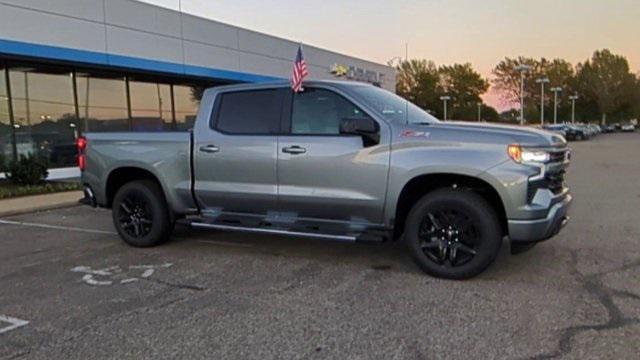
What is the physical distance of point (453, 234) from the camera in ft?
17.3

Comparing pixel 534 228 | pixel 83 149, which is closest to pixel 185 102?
pixel 83 149

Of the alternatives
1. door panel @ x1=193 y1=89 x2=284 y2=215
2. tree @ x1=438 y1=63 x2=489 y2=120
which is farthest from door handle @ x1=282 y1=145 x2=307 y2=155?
tree @ x1=438 y1=63 x2=489 y2=120

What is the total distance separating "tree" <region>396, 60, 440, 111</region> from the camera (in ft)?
290

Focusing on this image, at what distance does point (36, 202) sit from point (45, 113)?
586 cm

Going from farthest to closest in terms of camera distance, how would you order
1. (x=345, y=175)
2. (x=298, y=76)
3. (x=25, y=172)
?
1. (x=25, y=172)
2. (x=298, y=76)
3. (x=345, y=175)

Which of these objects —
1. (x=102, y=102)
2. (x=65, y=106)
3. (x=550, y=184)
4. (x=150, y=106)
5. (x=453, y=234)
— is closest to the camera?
(x=550, y=184)

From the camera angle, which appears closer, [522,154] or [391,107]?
[522,154]

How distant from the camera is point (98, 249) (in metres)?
6.98

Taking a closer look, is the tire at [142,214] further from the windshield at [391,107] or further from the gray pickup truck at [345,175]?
the windshield at [391,107]

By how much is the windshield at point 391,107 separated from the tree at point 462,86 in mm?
87621

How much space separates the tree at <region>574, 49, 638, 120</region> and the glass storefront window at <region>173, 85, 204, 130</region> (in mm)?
87210

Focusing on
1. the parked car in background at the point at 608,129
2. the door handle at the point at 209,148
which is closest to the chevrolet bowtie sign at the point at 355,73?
the door handle at the point at 209,148

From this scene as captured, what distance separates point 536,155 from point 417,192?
124 cm

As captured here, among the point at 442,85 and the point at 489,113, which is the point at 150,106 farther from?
the point at 489,113
